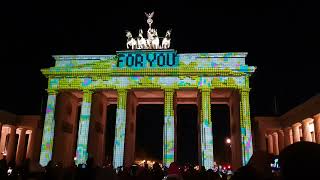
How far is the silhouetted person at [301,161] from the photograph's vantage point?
2.19 meters

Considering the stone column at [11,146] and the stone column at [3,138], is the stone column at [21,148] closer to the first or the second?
the stone column at [11,146]

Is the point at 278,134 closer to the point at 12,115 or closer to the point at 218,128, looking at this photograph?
the point at 218,128

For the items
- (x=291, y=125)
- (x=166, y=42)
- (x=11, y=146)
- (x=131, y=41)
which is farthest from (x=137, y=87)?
(x=11, y=146)

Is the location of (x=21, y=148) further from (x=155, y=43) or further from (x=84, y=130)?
(x=155, y=43)

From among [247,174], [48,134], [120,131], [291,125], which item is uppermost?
[291,125]

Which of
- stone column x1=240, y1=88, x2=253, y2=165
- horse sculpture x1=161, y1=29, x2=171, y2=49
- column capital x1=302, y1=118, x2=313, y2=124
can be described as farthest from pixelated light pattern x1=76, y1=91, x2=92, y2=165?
column capital x1=302, y1=118, x2=313, y2=124

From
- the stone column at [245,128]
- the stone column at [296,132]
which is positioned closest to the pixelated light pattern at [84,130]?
the stone column at [245,128]

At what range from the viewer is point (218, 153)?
78.6 m

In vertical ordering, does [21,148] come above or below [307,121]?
below

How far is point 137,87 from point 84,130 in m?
9.84

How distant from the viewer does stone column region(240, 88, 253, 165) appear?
42.7 meters

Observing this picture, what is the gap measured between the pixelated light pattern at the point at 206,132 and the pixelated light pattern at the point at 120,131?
11085 mm

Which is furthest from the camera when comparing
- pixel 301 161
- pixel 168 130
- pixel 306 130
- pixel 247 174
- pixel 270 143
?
pixel 270 143

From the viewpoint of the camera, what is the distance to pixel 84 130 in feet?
150
